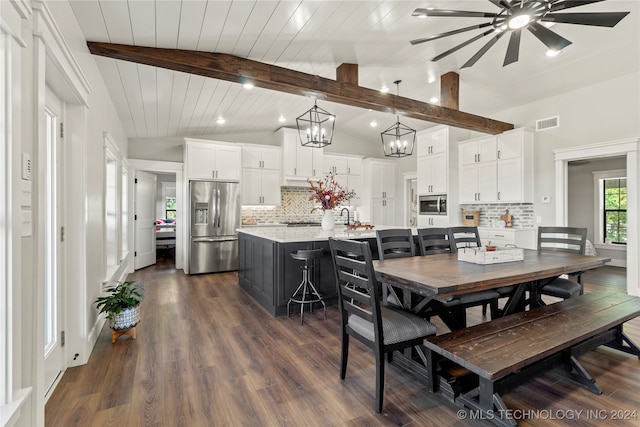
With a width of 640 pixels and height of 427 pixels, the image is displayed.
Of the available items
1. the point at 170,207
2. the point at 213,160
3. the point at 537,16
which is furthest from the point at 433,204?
the point at 170,207

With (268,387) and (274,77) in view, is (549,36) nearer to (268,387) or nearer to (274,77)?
(274,77)

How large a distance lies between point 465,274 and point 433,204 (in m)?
4.68

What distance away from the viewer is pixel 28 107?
4.59 feet

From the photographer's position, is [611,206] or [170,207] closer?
[611,206]

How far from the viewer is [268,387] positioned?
81.1 inches

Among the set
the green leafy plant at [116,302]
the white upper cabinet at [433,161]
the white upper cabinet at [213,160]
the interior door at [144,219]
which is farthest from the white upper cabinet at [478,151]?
the interior door at [144,219]

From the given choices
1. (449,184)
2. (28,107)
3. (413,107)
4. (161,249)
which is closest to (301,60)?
(413,107)

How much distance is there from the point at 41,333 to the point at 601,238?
9128mm

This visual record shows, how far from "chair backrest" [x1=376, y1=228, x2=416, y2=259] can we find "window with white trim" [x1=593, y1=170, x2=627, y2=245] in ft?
20.8

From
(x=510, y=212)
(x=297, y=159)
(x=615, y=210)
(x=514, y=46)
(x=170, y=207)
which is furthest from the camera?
(x=170, y=207)

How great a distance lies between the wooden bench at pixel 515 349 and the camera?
1.58 metres

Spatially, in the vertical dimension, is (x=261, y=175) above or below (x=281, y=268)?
above

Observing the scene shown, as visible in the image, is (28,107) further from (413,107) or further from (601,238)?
(601,238)

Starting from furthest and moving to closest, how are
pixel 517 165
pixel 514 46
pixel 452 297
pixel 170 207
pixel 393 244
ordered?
pixel 170 207, pixel 517 165, pixel 393 244, pixel 452 297, pixel 514 46
